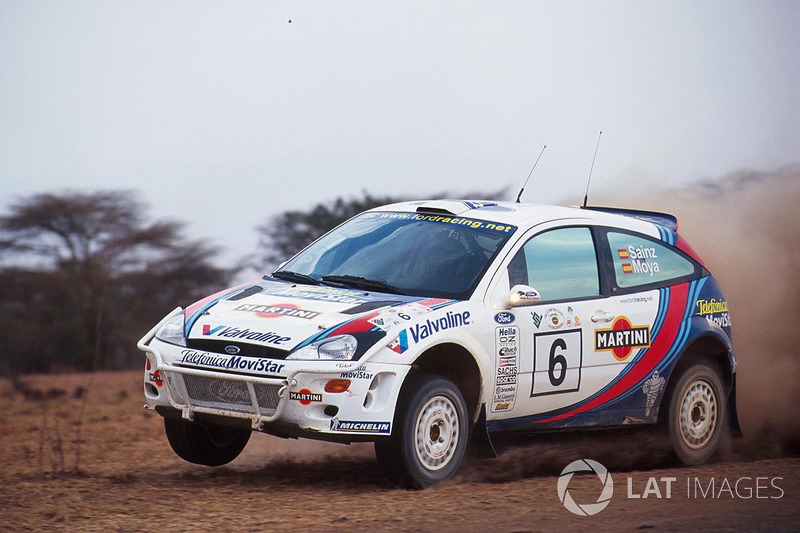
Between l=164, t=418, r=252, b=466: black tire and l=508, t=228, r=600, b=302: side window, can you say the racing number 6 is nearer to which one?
l=508, t=228, r=600, b=302: side window

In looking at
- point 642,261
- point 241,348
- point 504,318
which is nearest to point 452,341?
point 504,318

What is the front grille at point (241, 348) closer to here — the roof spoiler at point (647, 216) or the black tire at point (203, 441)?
the black tire at point (203, 441)

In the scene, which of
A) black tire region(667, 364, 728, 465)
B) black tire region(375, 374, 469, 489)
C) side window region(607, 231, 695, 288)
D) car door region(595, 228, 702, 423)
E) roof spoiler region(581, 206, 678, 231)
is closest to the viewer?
black tire region(375, 374, 469, 489)

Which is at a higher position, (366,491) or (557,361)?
(557,361)

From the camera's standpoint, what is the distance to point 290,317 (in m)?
6.79

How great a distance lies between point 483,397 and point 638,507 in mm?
1105

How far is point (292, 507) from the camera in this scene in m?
6.40

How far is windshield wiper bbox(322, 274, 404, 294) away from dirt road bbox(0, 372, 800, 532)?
3.89 feet

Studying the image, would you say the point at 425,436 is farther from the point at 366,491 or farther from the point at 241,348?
the point at 241,348

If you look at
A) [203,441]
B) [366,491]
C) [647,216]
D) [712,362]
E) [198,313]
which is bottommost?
[366,491]

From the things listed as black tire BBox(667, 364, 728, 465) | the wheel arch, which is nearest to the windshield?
the wheel arch

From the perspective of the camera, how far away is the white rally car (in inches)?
258

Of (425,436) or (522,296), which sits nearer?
(425,436)

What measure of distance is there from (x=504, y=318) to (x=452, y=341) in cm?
49
